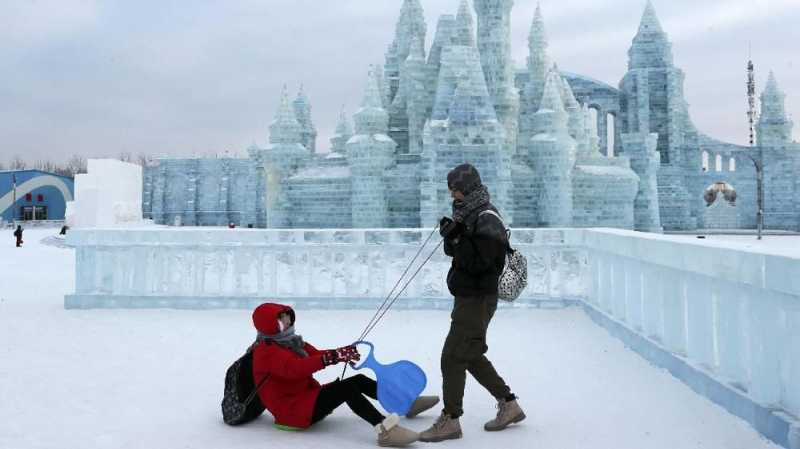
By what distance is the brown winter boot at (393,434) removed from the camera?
348 centimetres

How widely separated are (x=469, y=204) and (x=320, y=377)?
2.17 m

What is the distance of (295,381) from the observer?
12.4 ft

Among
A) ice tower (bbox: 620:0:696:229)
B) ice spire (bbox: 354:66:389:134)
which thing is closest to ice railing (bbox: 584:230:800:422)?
ice spire (bbox: 354:66:389:134)

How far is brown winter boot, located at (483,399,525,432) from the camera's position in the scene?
3.80 meters

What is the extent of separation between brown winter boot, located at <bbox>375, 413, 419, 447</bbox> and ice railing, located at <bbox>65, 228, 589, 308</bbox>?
16.0 ft

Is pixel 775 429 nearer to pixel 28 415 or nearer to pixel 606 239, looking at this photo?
pixel 606 239

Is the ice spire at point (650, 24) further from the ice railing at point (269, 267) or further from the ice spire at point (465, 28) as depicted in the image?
the ice railing at point (269, 267)

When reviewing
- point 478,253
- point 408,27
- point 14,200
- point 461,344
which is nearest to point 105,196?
point 408,27

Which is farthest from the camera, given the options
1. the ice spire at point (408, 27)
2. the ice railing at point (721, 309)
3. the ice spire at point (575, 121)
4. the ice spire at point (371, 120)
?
the ice spire at point (408, 27)

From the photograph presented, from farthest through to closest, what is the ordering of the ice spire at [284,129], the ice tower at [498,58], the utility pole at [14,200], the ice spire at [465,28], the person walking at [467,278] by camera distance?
1. the utility pole at [14,200]
2. the ice spire at [284,129]
3. the ice tower at [498,58]
4. the ice spire at [465,28]
5. the person walking at [467,278]

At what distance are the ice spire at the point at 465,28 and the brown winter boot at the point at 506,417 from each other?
57.7ft

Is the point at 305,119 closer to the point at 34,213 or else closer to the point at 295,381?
the point at 295,381

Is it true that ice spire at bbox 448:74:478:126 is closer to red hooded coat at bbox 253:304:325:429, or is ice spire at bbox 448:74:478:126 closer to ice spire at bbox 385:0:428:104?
ice spire at bbox 385:0:428:104

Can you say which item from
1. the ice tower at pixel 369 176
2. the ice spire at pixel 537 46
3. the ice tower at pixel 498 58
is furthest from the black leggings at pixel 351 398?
the ice spire at pixel 537 46
